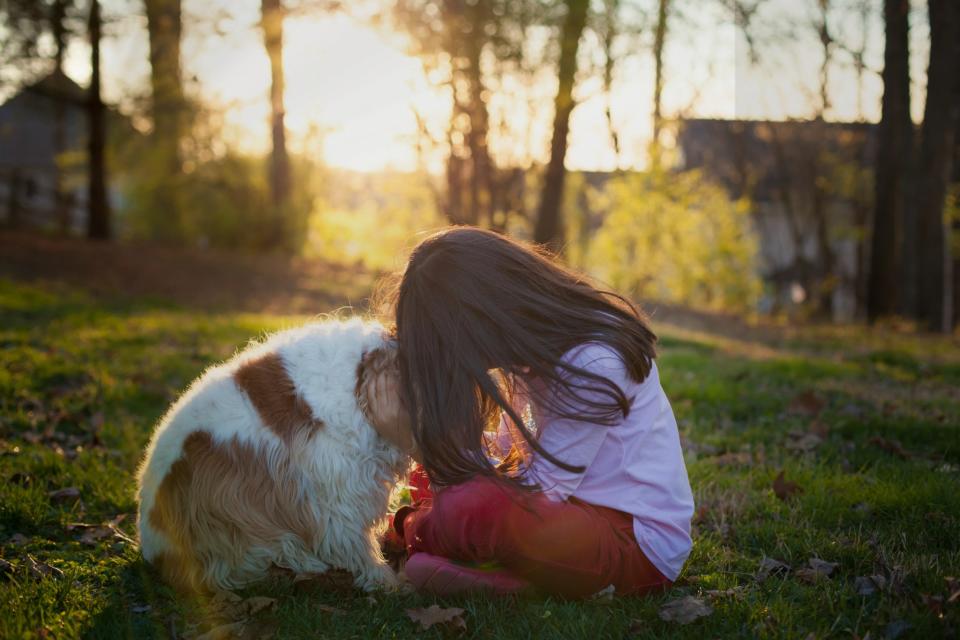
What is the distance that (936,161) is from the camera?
1150 centimetres

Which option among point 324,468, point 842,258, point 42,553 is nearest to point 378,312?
point 324,468

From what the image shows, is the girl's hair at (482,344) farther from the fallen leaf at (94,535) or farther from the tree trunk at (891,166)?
the tree trunk at (891,166)

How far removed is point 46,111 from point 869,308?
16.8 meters

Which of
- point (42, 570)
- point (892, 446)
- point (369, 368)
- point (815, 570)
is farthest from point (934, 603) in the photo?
point (42, 570)

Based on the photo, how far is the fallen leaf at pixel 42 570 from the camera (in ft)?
9.45

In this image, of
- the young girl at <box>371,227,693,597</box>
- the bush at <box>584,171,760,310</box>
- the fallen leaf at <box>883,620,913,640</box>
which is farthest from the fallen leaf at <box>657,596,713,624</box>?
the bush at <box>584,171,760,310</box>

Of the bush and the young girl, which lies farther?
the bush

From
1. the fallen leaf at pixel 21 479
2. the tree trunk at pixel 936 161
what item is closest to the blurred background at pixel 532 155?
the tree trunk at pixel 936 161

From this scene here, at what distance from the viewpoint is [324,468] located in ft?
9.26

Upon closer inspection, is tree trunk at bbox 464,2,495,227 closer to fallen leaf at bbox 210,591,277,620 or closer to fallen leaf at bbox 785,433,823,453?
fallen leaf at bbox 785,433,823,453

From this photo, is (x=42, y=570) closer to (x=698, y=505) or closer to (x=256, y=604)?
(x=256, y=604)

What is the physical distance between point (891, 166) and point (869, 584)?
11378 millimetres

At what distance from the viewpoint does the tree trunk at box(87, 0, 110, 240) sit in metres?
14.9

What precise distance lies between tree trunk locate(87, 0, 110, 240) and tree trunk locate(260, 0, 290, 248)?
304 cm
